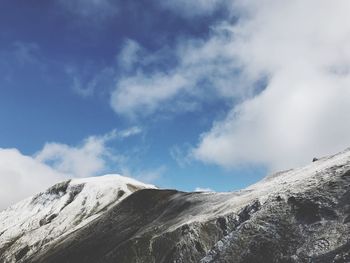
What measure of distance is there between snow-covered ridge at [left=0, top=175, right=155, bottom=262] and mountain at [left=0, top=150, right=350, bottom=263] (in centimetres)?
96

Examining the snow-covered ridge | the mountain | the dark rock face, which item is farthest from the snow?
the snow-covered ridge

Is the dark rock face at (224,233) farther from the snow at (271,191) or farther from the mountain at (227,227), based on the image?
the snow at (271,191)

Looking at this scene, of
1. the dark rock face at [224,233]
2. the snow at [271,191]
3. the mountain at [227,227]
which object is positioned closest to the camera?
the dark rock face at [224,233]

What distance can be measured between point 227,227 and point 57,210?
4300 inches

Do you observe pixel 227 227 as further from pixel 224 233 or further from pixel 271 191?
pixel 271 191

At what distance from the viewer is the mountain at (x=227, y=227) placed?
3769 centimetres

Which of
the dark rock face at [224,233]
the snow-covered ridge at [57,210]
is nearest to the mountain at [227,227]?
the dark rock face at [224,233]

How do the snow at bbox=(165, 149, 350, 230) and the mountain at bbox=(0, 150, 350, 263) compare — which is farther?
the snow at bbox=(165, 149, 350, 230)

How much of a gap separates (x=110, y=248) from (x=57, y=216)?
76120 mm

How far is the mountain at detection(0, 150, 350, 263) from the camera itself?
37688 millimetres

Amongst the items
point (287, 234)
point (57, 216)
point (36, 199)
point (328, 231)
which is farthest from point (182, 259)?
point (36, 199)

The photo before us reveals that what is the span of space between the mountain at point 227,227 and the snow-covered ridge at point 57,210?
0.96 meters

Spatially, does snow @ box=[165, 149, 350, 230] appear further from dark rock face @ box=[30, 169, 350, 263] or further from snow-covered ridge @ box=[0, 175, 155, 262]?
snow-covered ridge @ box=[0, 175, 155, 262]

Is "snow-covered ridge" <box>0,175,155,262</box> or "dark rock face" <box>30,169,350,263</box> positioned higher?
"snow-covered ridge" <box>0,175,155,262</box>
